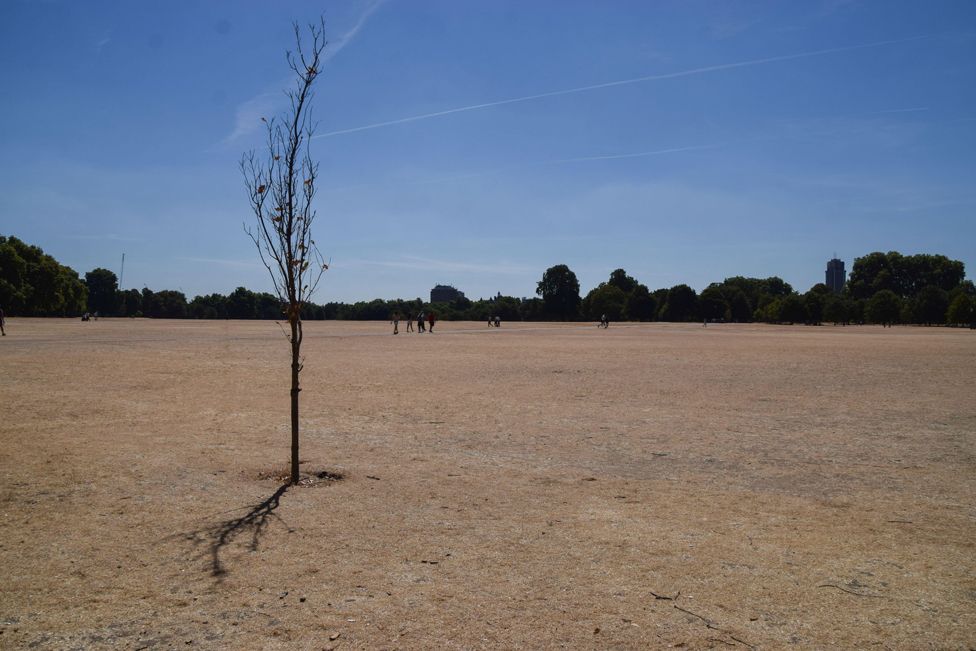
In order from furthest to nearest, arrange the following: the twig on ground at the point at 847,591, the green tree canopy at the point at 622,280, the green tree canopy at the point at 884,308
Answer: the green tree canopy at the point at 622,280 → the green tree canopy at the point at 884,308 → the twig on ground at the point at 847,591

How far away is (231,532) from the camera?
579cm

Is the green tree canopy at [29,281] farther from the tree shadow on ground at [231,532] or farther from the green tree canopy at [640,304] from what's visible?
the green tree canopy at [640,304]

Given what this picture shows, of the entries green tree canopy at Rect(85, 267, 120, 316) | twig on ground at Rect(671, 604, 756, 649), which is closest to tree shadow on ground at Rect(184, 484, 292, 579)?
twig on ground at Rect(671, 604, 756, 649)

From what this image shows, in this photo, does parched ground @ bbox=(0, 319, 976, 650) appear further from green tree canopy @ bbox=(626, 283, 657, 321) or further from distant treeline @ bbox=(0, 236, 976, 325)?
green tree canopy @ bbox=(626, 283, 657, 321)

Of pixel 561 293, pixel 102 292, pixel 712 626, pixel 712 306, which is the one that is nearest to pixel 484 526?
pixel 712 626

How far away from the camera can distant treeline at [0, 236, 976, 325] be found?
113250 millimetres

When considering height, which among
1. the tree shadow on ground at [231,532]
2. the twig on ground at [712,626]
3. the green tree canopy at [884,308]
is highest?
the green tree canopy at [884,308]

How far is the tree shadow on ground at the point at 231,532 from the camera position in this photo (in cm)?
521

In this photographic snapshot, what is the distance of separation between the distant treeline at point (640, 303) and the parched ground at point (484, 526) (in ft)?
322

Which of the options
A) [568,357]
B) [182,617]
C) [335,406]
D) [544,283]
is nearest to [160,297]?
[544,283]

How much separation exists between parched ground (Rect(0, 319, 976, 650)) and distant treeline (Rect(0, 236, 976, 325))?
98.1 metres

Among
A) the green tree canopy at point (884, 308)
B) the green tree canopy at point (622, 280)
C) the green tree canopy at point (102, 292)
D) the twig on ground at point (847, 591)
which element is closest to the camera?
the twig on ground at point (847, 591)

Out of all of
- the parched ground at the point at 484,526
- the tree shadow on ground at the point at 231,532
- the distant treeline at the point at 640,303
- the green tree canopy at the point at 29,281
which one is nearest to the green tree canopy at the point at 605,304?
the distant treeline at the point at 640,303

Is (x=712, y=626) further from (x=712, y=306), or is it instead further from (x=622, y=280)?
(x=622, y=280)
